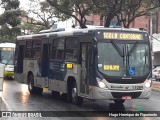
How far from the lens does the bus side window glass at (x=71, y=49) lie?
53.5 feet

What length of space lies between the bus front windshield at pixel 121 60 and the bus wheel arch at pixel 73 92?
6.74 ft

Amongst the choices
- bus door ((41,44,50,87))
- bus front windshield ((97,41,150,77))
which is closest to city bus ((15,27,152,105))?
bus front windshield ((97,41,150,77))

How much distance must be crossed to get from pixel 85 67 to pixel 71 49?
1607mm

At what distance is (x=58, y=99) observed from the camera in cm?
1850

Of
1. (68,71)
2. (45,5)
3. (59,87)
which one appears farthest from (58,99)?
(45,5)

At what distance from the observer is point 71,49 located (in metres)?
16.7

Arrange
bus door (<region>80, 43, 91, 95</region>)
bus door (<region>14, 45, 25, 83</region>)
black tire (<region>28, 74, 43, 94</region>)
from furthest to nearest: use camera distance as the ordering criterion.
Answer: bus door (<region>14, 45, 25, 83</region>) < black tire (<region>28, 74, 43, 94</region>) < bus door (<region>80, 43, 91, 95</region>)

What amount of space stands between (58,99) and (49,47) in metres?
2.40

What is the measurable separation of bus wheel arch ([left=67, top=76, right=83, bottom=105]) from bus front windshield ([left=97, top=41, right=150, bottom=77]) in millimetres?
2054

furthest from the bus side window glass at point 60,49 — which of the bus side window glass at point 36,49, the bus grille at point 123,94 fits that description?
the bus grille at point 123,94

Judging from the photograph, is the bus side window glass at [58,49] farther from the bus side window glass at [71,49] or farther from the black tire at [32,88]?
the black tire at [32,88]

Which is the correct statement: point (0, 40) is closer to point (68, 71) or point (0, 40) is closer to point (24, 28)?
point (24, 28)

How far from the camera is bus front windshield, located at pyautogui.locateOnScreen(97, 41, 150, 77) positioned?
1455cm

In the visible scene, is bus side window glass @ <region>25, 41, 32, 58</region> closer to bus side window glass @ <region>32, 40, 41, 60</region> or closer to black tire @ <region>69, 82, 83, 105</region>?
bus side window glass @ <region>32, 40, 41, 60</region>
